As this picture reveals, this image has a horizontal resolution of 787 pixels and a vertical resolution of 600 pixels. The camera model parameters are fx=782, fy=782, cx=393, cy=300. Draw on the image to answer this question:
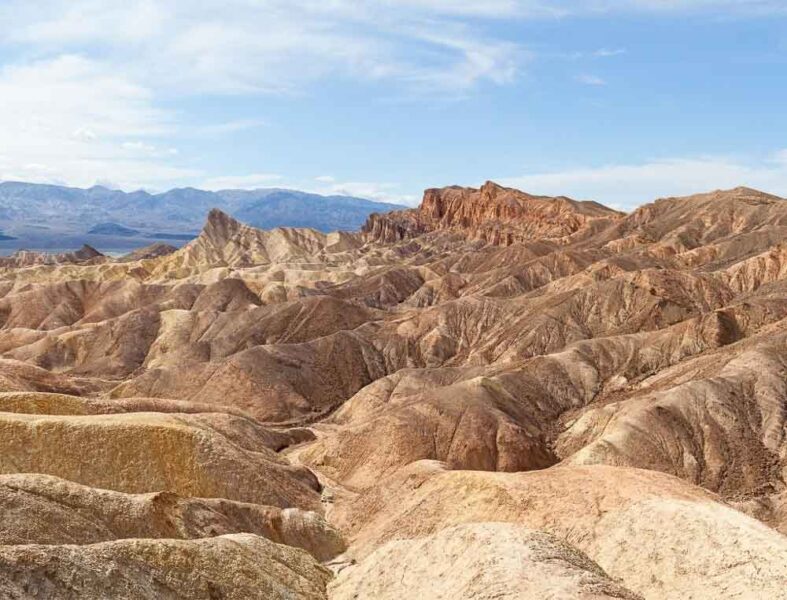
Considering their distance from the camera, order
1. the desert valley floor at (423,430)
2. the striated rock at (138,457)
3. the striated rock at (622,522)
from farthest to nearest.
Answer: the striated rock at (138,457) → the striated rock at (622,522) → the desert valley floor at (423,430)

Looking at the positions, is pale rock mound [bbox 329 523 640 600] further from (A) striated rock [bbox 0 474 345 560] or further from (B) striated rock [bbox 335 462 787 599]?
(A) striated rock [bbox 0 474 345 560]

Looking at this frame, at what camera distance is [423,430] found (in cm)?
7056

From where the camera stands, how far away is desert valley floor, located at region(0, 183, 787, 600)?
3006cm

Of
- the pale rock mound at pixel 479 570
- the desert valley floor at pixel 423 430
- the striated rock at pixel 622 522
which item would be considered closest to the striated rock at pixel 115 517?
the desert valley floor at pixel 423 430

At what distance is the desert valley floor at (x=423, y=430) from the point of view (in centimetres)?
3006

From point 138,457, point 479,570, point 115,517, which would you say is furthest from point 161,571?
point 138,457

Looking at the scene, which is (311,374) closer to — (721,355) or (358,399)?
(358,399)

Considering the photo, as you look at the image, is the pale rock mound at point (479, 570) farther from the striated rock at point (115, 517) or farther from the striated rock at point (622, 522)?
the striated rock at point (115, 517)

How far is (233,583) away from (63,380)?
60186 millimetres

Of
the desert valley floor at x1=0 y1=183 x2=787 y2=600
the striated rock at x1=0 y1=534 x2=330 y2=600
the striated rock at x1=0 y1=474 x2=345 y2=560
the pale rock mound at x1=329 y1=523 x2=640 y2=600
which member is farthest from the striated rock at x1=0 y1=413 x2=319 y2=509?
the pale rock mound at x1=329 y1=523 x2=640 y2=600

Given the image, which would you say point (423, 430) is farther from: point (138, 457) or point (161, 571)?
point (161, 571)

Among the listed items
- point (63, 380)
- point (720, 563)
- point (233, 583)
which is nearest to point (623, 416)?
point (720, 563)

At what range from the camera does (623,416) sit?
225 feet

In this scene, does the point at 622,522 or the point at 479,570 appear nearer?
the point at 479,570
